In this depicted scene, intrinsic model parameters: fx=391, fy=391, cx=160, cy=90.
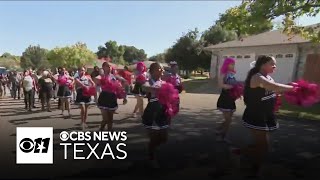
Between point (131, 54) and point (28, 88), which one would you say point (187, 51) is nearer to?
point (28, 88)

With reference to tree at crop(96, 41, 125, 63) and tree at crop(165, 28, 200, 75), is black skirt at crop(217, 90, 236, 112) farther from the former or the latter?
tree at crop(96, 41, 125, 63)

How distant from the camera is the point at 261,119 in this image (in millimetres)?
6031

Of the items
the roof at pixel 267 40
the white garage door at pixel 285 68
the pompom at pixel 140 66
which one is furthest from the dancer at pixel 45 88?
the roof at pixel 267 40

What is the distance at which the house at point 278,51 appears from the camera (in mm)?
30875

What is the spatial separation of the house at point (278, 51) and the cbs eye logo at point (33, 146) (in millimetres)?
22132

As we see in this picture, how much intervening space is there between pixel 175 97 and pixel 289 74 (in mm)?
26913

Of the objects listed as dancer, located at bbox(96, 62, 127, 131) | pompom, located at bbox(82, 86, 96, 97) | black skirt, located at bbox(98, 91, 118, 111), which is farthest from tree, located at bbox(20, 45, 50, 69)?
black skirt, located at bbox(98, 91, 118, 111)

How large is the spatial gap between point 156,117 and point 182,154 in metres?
1.62

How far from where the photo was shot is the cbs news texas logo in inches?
273

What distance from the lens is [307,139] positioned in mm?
10164

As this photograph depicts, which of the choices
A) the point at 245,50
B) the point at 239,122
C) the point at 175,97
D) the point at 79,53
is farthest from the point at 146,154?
the point at 79,53

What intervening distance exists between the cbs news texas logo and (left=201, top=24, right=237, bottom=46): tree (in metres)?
48.8

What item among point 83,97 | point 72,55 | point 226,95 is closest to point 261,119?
point 226,95

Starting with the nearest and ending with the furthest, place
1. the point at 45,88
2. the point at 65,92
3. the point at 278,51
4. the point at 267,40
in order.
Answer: the point at 65,92, the point at 45,88, the point at 278,51, the point at 267,40
